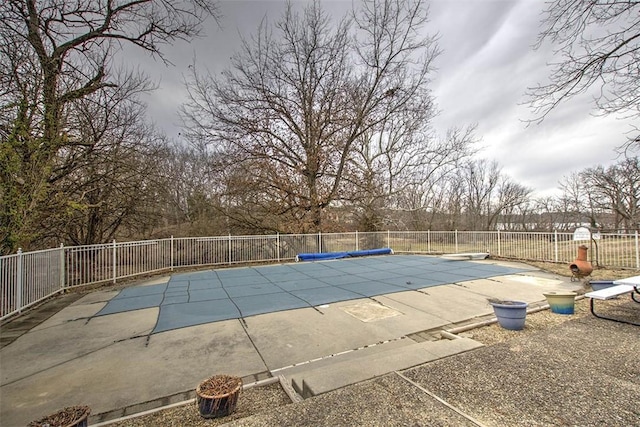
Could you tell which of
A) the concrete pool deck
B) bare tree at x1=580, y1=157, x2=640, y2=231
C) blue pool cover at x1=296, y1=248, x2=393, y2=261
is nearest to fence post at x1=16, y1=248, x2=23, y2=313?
the concrete pool deck

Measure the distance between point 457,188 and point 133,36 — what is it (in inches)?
1200

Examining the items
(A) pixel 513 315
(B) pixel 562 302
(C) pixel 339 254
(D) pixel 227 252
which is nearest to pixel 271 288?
(D) pixel 227 252

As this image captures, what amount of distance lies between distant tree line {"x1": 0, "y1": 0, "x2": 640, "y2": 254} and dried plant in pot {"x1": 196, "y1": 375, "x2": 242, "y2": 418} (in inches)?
248

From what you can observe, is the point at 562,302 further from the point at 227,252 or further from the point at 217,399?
the point at 227,252

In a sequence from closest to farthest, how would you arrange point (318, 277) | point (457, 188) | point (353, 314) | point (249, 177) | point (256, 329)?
1. point (256, 329)
2. point (353, 314)
3. point (318, 277)
4. point (249, 177)
5. point (457, 188)

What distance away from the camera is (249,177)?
1323cm

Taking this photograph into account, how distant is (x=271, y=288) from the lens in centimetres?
684

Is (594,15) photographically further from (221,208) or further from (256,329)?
(221,208)

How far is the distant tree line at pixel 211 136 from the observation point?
6203 mm

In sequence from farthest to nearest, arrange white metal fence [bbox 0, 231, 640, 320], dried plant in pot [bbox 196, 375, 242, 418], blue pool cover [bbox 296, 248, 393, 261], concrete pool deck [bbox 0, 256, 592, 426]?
blue pool cover [bbox 296, 248, 393, 261], white metal fence [bbox 0, 231, 640, 320], concrete pool deck [bbox 0, 256, 592, 426], dried plant in pot [bbox 196, 375, 242, 418]

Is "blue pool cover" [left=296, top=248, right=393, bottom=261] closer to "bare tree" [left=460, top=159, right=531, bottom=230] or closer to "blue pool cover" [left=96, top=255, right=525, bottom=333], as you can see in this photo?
"blue pool cover" [left=96, top=255, right=525, bottom=333]

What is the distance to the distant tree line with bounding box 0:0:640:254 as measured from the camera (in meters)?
6.20

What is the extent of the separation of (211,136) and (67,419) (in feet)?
44.9

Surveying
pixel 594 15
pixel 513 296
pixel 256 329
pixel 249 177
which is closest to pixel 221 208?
pixel 249 177
